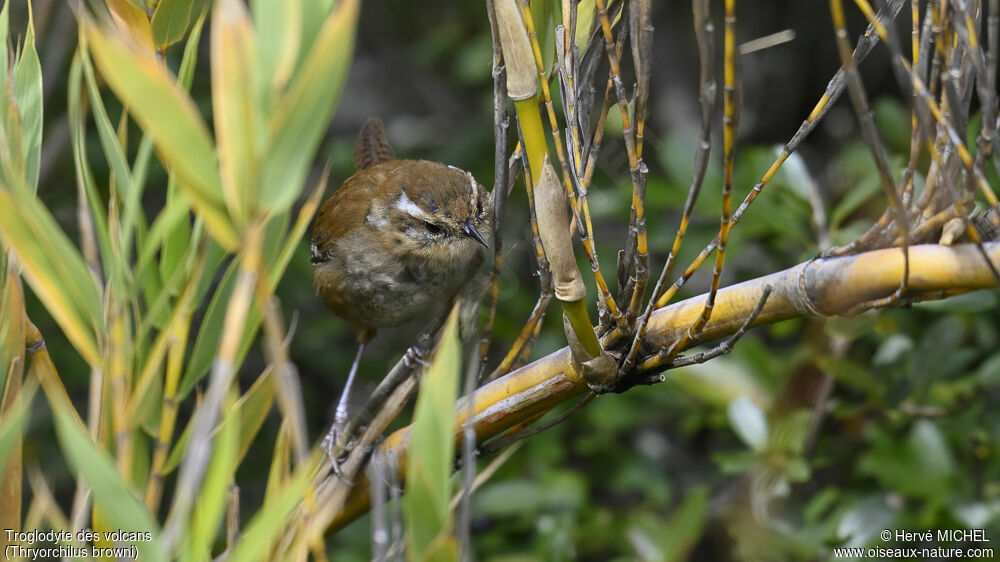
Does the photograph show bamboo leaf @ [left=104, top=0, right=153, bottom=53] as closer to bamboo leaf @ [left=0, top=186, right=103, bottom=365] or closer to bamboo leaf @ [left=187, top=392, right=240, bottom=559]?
bamboo leaf @ [left=0, top=186, right=103, bottom=365]

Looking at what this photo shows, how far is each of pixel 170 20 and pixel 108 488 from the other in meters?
0.83

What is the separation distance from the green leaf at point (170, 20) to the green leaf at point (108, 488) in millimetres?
710

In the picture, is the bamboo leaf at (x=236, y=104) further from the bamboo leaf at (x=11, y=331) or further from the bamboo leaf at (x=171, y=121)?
the bamboo leaf at (x=11, y=331)

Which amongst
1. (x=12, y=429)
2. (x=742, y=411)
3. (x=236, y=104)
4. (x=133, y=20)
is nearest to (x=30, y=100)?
(x=133, y=20)

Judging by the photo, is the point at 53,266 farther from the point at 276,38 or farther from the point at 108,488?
the point at 276,38

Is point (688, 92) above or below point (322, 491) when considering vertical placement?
below

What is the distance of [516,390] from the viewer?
5.42 ft

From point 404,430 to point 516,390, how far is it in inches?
13.9

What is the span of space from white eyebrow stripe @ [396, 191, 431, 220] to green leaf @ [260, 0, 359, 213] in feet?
6.25

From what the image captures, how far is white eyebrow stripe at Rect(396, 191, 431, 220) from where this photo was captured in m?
2.93

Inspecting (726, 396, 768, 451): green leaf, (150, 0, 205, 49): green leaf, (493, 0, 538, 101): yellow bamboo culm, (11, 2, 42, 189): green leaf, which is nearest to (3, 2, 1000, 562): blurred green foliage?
(726, 396, 768, 451): green leaf

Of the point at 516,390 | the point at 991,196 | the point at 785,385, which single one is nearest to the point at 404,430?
the point at 516,390

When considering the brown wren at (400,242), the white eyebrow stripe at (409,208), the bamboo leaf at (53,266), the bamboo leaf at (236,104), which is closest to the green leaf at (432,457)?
the bamboo leaf at (236,104)

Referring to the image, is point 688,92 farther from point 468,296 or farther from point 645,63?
point 645,63
